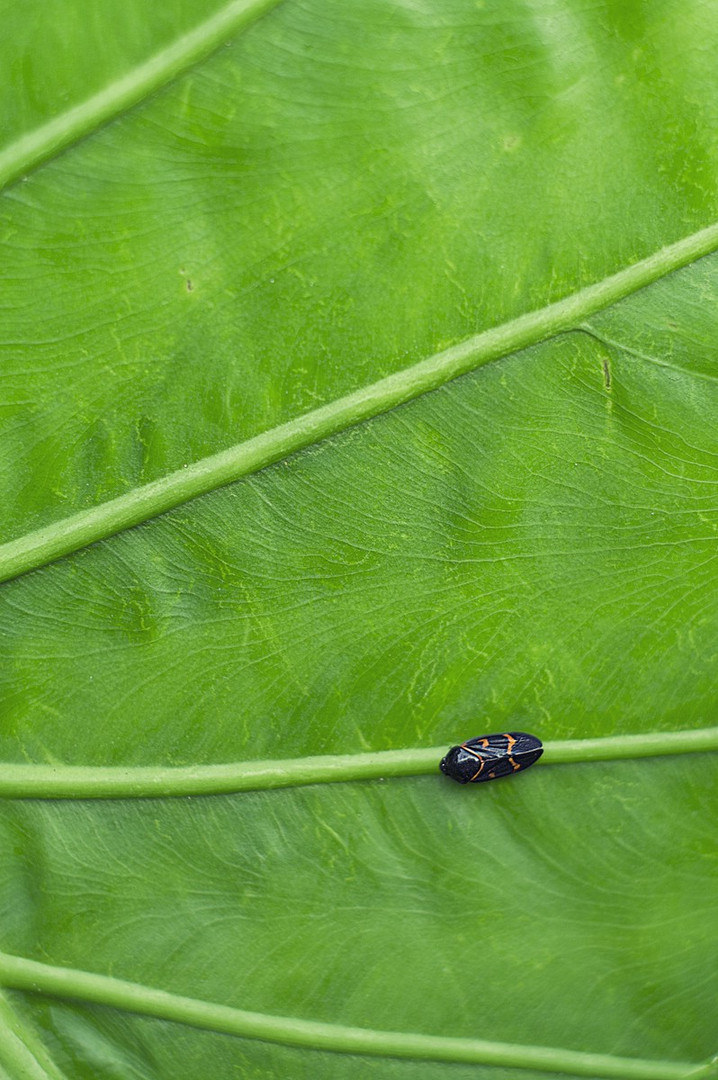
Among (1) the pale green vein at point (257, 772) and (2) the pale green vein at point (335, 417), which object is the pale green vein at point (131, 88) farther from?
(1) the pale green vein at point (257, 772)

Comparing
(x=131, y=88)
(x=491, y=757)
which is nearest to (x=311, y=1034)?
(x=491, y=757)

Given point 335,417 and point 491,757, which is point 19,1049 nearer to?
point 491,757

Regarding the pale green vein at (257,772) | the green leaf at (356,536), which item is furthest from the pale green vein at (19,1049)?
the pale green vein at (257,772)

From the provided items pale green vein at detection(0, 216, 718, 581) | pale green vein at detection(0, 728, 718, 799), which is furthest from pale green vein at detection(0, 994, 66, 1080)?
pale green vein at detection(0, 216, 718, 581)

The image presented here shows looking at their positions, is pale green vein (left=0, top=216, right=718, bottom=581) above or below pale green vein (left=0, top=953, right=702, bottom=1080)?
above

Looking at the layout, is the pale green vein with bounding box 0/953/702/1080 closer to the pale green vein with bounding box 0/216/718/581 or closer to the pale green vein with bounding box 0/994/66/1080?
the pale green vein with bounding box 0/994/66/1080
